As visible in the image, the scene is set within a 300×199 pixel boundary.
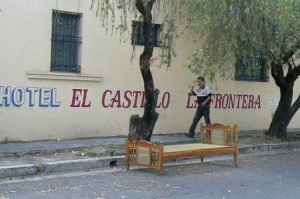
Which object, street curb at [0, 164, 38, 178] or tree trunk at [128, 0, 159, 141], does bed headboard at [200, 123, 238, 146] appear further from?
street curb at [0, 164, 38, 178]

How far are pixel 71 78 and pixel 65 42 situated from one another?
895mm

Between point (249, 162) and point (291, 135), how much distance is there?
497 cm

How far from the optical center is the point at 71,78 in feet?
45.1

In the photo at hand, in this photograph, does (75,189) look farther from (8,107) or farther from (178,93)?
(178,93)

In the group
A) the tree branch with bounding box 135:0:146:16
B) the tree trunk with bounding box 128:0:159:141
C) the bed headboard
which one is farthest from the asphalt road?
the tree branch with bounding box 135:0:146:16

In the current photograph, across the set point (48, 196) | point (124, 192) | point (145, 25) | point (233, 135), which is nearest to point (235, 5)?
point (145, 25)

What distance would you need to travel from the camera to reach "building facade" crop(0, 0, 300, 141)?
1285cm

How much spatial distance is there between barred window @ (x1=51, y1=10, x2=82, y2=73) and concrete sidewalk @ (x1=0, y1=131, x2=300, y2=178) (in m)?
1.87

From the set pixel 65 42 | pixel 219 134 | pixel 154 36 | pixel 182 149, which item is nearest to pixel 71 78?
pixel 65 42

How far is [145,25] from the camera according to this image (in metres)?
11.9

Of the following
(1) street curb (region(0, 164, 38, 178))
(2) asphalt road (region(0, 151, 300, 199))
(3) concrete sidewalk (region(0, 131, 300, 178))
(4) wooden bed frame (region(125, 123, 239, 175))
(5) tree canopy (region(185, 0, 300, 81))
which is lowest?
(2) asphalt road (region(0, 151, 300, 199))

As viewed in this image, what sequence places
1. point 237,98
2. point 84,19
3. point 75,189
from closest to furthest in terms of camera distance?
point 75,189 < point 84,19 < point 237,98

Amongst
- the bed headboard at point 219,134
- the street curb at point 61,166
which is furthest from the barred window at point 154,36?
the street curb at point 61,166

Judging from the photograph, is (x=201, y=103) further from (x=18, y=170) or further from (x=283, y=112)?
(x=18, y=170)
